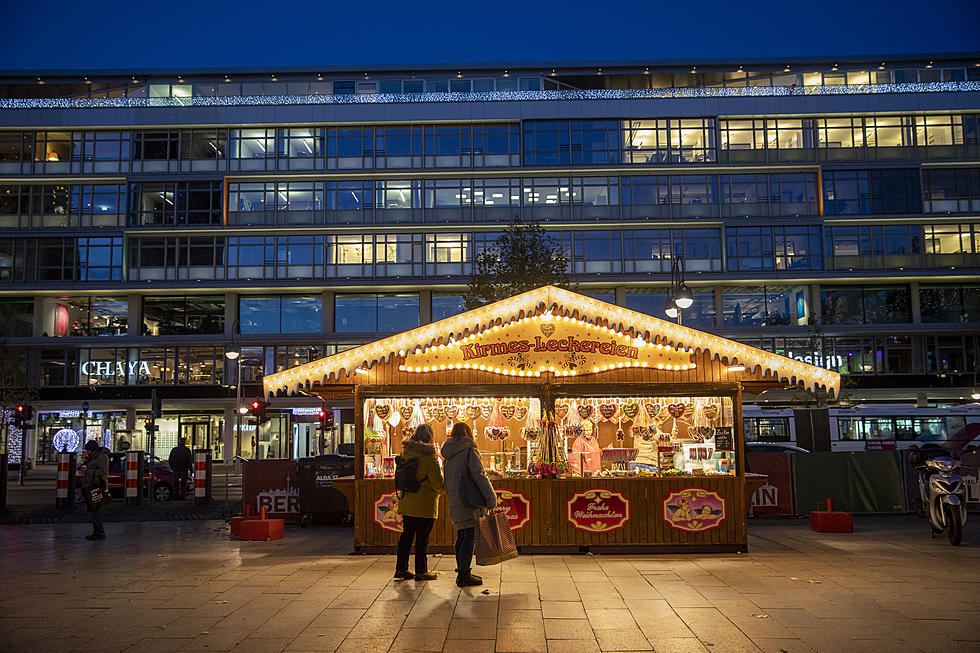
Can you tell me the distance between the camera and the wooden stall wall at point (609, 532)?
12.2m

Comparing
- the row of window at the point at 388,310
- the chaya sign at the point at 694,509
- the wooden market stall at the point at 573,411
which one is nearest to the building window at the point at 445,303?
the row of window at the point at 388,310

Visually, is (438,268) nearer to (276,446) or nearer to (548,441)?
(276,446)

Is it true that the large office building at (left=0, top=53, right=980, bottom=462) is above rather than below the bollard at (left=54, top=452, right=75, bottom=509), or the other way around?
above

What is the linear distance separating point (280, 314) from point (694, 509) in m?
38.5

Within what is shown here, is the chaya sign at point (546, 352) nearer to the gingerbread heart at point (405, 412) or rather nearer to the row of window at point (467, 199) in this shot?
the gingerbread heart at point (405, 412)

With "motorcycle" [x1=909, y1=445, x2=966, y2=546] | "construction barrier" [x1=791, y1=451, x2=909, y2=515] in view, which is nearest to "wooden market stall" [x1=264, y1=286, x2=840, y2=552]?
"motorcycle" [x1=909, y1=445, x2=966, y2=546]

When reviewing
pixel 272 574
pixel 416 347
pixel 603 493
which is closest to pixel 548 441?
pixel 603 493

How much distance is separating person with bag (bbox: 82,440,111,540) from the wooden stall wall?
16.6ft

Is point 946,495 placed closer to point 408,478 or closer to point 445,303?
point 408,478

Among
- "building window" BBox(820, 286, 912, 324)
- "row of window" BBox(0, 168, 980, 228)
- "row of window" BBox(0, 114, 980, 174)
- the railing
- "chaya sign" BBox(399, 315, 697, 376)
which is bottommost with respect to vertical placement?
"chaya sign" BBox(399, 315, 697, 376)

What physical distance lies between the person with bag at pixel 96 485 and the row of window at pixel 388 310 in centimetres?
3241

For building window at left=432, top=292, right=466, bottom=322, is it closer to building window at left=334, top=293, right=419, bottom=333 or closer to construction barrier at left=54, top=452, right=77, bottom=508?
building window at left=334, top=293, right=419, bottom=333

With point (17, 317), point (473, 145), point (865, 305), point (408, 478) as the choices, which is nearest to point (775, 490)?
point (408, 478)

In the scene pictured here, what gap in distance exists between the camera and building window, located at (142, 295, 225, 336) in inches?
1885
